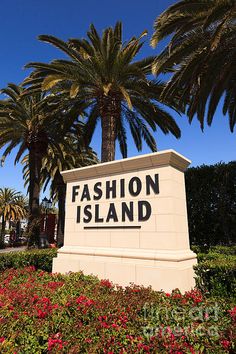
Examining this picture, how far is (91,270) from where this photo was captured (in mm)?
7645

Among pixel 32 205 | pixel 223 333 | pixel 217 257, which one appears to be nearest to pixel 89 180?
pixel 217 257

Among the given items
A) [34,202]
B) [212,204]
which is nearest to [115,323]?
[212,204]

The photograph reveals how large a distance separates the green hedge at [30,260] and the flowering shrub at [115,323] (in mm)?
3541

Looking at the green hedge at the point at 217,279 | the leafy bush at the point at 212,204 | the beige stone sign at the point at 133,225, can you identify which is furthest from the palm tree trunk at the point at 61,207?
the green hedge at the point at 217,279

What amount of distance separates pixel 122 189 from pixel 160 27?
20.7 ft

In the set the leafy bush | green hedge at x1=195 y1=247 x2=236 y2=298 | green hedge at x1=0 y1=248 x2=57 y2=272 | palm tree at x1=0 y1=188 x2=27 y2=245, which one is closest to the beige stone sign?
green hedge at x1=195 y1=247 x2=236 y2=298

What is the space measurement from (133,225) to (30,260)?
4.66 meters

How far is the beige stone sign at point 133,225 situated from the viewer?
6.48 m

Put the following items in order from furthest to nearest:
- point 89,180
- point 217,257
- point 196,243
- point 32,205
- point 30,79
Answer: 1. point 32,205
2. point 30,79
3. point 196,243
4. point 89,180
5. point 217,257

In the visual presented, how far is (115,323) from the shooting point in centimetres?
422

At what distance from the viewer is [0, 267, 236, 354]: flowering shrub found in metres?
3.66

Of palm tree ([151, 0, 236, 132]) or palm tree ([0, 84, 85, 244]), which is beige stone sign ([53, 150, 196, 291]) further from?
palm tree ([0, 84, 85, 244])

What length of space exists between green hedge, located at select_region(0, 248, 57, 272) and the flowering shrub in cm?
354

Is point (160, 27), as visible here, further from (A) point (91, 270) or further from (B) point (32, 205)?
(B) point (32, 205)
